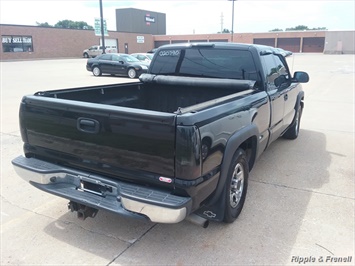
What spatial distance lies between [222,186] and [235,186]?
1.47 ft

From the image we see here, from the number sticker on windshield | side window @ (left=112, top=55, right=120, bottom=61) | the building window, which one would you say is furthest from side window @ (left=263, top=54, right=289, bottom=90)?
the building window

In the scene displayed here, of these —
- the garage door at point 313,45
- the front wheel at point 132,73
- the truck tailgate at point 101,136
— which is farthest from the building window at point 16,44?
the garage door at point 313,45

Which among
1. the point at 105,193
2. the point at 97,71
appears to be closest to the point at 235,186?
the point at 105,193

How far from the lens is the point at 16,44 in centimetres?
4359

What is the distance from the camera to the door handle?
2787mm

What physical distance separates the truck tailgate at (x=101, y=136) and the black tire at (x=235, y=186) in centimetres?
85

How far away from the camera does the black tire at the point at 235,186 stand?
316 centimetres

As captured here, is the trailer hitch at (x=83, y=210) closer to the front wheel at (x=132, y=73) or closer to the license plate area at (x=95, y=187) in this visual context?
the license plate area at (x=95, y=187)

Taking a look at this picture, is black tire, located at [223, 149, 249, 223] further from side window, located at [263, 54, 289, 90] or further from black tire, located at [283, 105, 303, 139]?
black tire, located at [283, 105, 303, 139]

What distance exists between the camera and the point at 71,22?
394ft

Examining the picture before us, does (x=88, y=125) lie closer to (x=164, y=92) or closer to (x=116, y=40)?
(x=164, y=92)

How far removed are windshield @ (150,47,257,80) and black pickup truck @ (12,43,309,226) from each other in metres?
0.03

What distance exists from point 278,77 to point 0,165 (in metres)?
4.46

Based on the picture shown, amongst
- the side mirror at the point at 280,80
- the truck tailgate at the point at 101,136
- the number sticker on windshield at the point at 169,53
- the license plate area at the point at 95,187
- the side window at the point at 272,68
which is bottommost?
the license plate area at the point at 95,187
